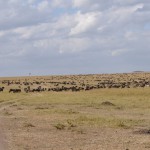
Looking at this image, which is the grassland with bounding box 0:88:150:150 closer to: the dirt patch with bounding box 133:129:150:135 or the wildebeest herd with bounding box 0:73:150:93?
the dirt patch with bounding box 133:129:150:135

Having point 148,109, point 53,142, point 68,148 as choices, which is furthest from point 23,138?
point 148,109

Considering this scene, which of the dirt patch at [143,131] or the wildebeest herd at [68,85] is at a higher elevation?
the wildebeest herd at [68,85]

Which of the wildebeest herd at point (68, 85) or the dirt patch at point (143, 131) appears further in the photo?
the wildebeest herd at point (68, 85)

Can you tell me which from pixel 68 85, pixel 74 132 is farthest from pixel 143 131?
pixel 68 85

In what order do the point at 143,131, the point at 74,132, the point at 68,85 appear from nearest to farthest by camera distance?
the point at 74,132 → the point at 143,131 → the point at 68,85

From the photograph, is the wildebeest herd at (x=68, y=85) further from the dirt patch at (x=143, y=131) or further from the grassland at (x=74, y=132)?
the dirt patch at (x=143, y=131)

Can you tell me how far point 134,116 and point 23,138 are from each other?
14245 millimetres

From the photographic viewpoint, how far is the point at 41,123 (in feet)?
106

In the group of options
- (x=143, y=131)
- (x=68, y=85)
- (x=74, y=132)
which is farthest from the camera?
(x=68, y=85)

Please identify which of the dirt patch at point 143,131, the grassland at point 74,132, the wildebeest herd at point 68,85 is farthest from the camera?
the wildebeest herd at point 68,85

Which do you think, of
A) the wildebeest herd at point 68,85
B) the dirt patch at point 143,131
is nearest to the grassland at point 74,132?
the dirt patch at point 143,131

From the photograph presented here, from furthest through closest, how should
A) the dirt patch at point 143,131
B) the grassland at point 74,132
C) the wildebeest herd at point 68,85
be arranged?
the wildebeest herd at point 68,85 < the dirt patch at point 143,131 < the grassland at point 74,132

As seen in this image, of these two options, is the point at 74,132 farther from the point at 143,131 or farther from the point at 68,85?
the point at 68,85

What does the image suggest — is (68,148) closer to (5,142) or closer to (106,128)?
(5,142)
